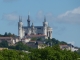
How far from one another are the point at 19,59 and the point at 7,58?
1274mm

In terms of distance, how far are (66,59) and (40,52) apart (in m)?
2.97

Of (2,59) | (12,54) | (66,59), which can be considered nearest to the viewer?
(2,59)

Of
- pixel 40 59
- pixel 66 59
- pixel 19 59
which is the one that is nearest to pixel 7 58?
pixel 19 59

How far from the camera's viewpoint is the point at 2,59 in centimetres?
5984

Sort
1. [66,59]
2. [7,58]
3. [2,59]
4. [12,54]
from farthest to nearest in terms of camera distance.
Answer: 1. [66,59]
2. [12,54]
3. [7,58]
4. [2,59]

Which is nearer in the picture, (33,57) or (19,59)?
(19,59)

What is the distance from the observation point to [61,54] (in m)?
74.6

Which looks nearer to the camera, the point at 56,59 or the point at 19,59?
the point at 19,59

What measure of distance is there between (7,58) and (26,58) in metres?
2.42

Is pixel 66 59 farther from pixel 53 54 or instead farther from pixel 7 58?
pixel 7 58

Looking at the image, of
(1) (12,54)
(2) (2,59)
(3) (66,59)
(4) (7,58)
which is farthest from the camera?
(3) (66,59)

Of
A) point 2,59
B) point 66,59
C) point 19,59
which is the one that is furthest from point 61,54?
point 2,59

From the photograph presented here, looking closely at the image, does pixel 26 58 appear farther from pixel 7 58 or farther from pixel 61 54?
pixel 61 54

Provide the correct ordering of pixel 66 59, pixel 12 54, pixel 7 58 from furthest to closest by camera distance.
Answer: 1. pixel 66 59
2. pixel 12 54
3. pixel 7 58
